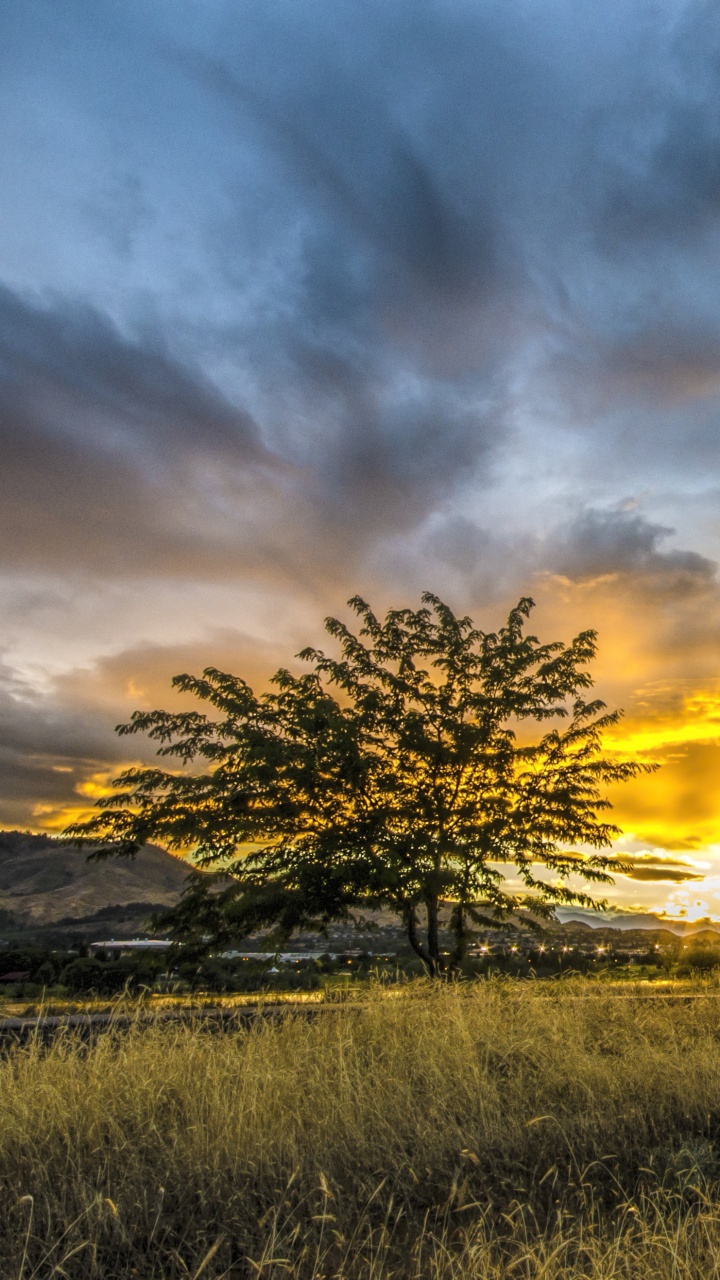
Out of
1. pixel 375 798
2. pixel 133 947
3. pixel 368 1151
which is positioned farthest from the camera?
pixel 133 947

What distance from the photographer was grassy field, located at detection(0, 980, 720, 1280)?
5.70m

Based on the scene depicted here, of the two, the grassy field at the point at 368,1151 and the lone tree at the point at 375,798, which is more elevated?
the lone tree at the point at 375,798

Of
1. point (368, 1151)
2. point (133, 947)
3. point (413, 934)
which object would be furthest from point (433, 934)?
point (133, 947)

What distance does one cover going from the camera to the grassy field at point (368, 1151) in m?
5.70

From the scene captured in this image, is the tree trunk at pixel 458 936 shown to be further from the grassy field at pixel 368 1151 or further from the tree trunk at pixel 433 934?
the grassy field at pixel 368 1151

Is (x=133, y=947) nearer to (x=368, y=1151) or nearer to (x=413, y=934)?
(x=413, y=934)

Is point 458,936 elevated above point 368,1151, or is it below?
above

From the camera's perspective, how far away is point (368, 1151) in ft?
24.6

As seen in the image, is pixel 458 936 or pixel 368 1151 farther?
pixel 458 936

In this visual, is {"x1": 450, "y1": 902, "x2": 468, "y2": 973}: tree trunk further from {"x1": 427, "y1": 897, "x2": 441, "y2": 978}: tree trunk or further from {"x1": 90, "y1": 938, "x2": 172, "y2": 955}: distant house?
{"x1": 90, "y1": 938, "x2": 172, "y2": 955}: distant house

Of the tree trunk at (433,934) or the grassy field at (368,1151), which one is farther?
the tree trunk at (433,934)

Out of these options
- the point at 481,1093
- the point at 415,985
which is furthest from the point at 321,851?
the point at 481,1093

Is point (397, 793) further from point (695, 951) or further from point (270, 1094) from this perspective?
point (695, 951)

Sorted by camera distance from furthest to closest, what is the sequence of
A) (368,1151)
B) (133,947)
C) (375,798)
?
(133,947)
(375,798)
(368,1151)
